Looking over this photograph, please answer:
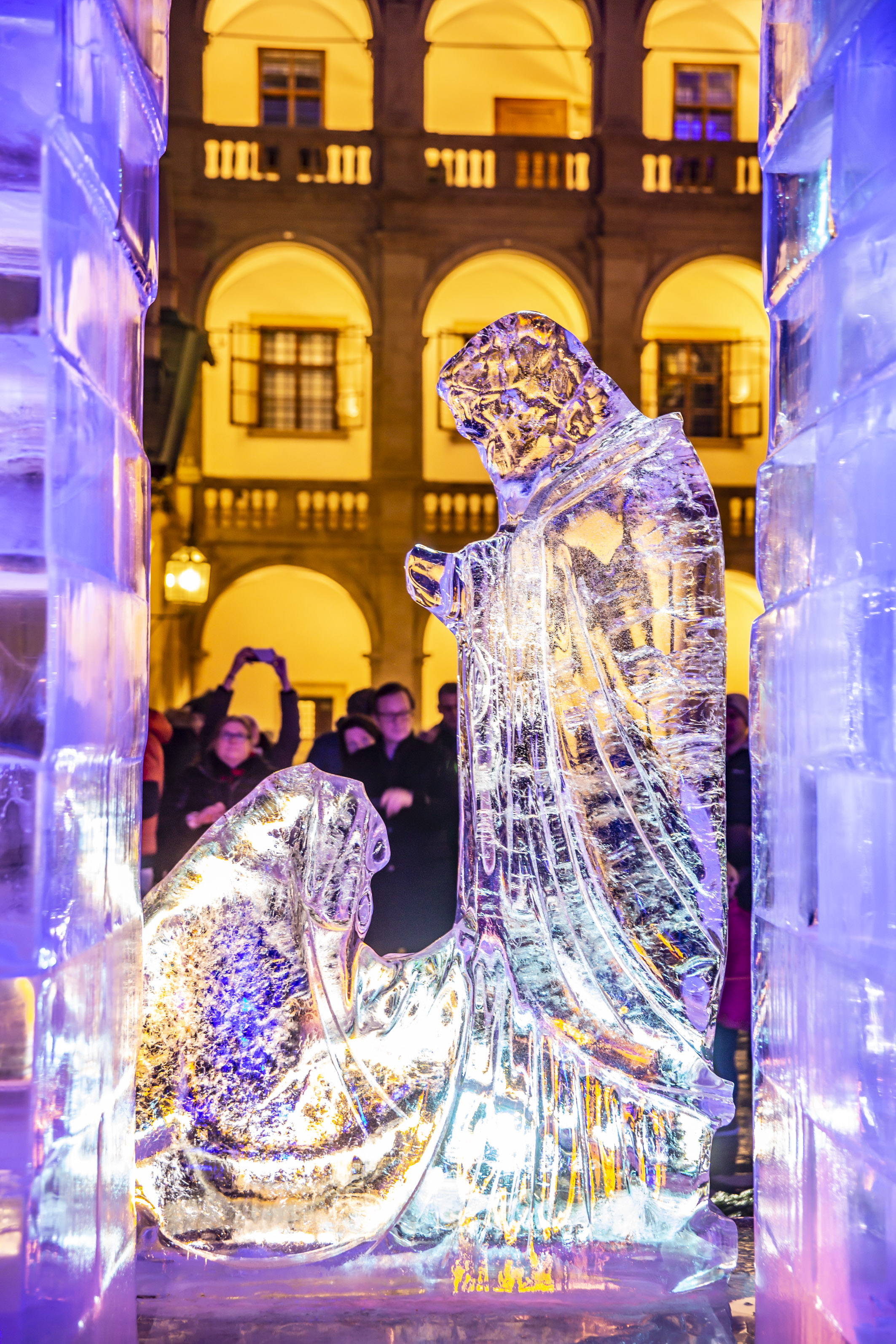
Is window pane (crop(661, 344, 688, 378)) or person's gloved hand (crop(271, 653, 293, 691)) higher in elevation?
window pane (crop(661, 344, 688, 378))

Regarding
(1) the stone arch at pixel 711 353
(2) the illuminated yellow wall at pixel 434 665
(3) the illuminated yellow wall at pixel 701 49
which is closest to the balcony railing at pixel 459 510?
(2) the illuminated yellow wall at pixel 434 665

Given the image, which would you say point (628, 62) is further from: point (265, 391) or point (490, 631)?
point (490, 631)

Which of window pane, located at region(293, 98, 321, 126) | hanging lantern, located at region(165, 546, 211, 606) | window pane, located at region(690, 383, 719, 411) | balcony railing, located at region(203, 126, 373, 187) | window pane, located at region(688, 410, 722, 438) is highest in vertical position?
window pane, located at region(293, 98, 321, 126)

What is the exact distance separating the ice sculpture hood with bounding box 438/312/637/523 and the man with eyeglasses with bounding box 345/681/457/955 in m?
2.19

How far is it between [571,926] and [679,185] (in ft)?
45.8

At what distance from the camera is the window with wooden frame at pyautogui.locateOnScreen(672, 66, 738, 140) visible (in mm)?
15664

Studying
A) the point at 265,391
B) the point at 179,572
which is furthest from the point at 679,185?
the point at 179,572

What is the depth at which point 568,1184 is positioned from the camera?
2.19m

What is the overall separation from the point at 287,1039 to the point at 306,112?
15123 millimetres

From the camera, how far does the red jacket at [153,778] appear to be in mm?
4477

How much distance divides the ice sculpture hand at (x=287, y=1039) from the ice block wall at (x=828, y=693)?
2.20ft

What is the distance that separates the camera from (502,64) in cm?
1546

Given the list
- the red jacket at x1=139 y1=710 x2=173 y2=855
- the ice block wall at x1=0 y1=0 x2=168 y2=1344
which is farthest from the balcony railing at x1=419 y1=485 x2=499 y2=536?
the ice block wall at x1=0 y1=0 x2=168 y2=1344

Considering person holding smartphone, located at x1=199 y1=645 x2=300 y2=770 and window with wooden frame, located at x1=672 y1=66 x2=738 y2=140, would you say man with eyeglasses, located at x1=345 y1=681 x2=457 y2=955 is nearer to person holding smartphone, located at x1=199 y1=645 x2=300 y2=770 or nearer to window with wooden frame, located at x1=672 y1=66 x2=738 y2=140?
person holding smartphone, located at x1=199 y1=645 x2=300 y2=770
